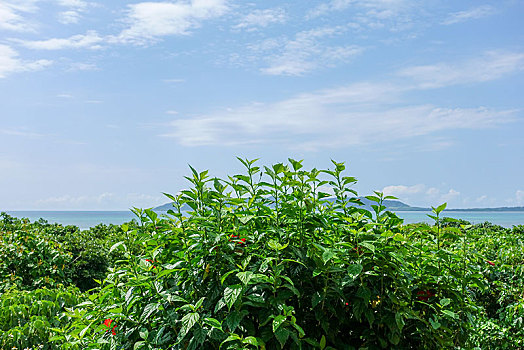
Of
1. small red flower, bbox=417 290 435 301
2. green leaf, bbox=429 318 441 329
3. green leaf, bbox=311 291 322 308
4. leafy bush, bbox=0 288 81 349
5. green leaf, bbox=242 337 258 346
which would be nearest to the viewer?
green leaf, bbox=242 337 258 346

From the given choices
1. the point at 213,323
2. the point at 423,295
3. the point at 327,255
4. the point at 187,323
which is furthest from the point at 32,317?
the point at 423,295

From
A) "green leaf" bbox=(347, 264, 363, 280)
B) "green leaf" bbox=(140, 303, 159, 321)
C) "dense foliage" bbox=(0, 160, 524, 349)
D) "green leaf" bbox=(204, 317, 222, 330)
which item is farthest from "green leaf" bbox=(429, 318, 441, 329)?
"green leaf" bbox=(140, 303, 159, 321)

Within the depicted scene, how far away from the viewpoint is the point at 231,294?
2551 millimetres

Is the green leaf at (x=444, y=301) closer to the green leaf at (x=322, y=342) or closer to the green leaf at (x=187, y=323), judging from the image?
the green leaf at (x=322, y=342)

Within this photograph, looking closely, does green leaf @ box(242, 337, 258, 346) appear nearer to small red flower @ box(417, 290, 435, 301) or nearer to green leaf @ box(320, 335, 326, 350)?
green leaf @ box(320, 335, 326, 350)

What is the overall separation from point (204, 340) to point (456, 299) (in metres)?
1.74

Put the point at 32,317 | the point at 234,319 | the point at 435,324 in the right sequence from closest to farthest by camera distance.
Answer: the point at 234,319 → the point at 435,324 → the point at 32,317

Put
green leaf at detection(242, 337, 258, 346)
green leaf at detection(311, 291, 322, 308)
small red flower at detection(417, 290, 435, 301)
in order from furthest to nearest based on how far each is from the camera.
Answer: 1. small red flower at detection(417, 290, 435, 301)
2. green leaf at detection(311, 291, 322, 308)
3. green leaf at detection(242, 337, 258, 346)

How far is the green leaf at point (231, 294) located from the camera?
2.52 metres

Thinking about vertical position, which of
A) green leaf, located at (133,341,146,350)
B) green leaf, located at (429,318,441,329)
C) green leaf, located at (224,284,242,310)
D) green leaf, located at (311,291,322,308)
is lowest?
green leaf, located at (133,341,146,350)

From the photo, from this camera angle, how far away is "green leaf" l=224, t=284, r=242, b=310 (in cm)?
252

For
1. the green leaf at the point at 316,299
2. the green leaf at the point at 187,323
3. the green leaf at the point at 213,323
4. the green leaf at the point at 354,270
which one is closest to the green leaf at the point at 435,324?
the green leaf at the point at 354,270

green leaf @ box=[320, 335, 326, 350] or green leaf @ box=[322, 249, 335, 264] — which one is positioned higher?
green leaf @ box=[322, 249, 335, 264]

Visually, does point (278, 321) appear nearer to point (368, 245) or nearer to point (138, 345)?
point (368, 245)
